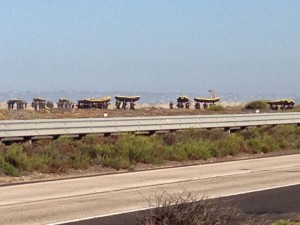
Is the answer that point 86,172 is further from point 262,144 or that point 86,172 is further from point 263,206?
point 262,144

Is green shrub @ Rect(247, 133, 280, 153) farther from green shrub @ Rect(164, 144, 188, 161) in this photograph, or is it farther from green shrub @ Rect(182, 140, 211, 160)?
green shrub @ Rect(164, 144, 188, 161)

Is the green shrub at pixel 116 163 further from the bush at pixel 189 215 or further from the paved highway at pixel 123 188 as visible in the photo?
the bush at pixel 189 215

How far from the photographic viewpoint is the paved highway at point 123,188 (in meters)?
15.4

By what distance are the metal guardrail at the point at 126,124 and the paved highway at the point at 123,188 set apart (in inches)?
157

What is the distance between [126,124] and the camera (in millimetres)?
29609

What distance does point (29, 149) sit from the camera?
24062 millimetres

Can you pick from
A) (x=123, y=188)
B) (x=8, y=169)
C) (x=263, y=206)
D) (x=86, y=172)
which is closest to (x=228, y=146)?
(x=86, y=172)

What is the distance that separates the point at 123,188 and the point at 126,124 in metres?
10.6

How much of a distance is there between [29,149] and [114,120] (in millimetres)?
5731

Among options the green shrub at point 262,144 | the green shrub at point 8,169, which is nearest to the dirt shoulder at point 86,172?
the green shrub at point 8,169

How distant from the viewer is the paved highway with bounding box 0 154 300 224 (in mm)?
15352

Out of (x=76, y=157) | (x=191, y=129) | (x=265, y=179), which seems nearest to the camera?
(x=265, y=179)

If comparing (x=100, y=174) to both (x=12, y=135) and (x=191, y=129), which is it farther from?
(x=191, y=129)

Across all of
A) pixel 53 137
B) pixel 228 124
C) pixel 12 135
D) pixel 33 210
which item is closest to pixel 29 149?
pixel 12 135
